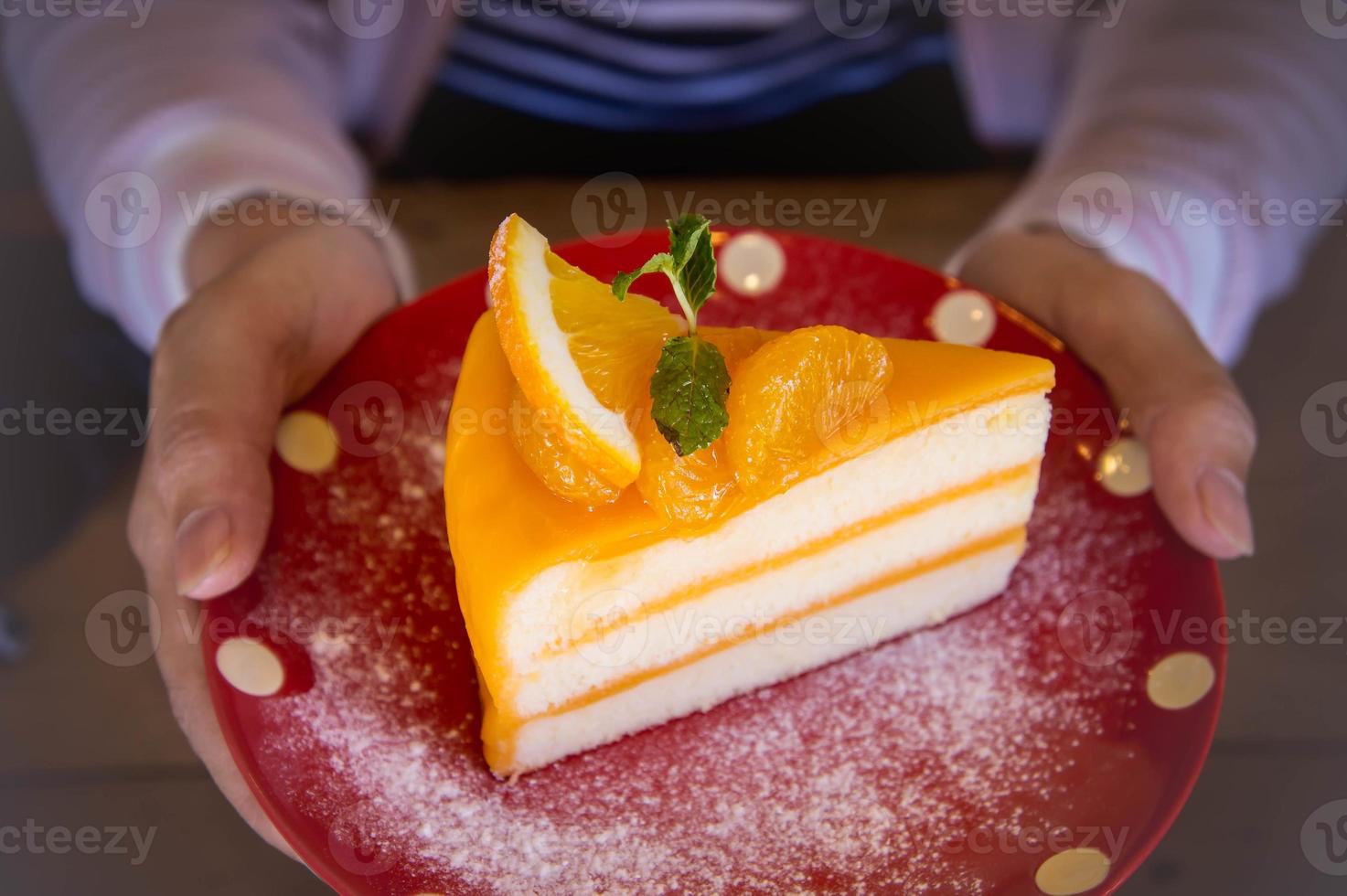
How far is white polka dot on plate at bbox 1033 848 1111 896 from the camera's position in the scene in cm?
106

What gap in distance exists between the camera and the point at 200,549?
117 cm

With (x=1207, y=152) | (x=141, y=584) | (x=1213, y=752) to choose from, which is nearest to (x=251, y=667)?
(x=141, y=584)

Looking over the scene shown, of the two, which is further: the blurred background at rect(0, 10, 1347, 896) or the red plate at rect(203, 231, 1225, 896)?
the blurred background at rect(0, 10, 1347, 896)

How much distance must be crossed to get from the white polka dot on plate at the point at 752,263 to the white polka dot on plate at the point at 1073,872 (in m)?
0.87

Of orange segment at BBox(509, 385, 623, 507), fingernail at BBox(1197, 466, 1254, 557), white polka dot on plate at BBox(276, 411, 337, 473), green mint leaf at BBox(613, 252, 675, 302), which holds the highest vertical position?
green mint leaf at BBox(613, 252, 675, 302)

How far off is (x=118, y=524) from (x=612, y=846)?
4.55ft

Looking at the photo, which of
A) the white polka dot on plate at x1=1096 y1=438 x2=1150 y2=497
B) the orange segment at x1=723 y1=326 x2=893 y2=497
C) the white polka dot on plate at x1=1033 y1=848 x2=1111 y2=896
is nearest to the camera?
the white polka dot on plate at x1=1033 y1=848 x2=1111 y2=896

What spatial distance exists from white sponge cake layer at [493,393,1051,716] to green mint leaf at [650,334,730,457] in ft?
0.50

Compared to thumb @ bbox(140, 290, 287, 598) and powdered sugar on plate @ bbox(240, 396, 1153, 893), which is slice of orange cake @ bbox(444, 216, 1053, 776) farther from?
thumb @ bbox(140, 290, 287, 598)

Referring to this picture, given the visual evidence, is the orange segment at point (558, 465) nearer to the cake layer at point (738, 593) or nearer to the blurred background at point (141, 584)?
the cake layer at point (738, 593)

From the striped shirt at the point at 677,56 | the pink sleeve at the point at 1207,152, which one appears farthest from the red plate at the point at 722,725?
the striped shirt at the point at 677,56

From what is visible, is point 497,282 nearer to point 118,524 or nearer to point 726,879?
point 726,879

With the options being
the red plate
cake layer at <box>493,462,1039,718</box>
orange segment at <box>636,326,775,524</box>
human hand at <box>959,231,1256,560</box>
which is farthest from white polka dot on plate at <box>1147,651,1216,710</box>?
orange segment at <box>636,326,775,524</box>

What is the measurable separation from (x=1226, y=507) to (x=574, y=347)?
0.81 metres
